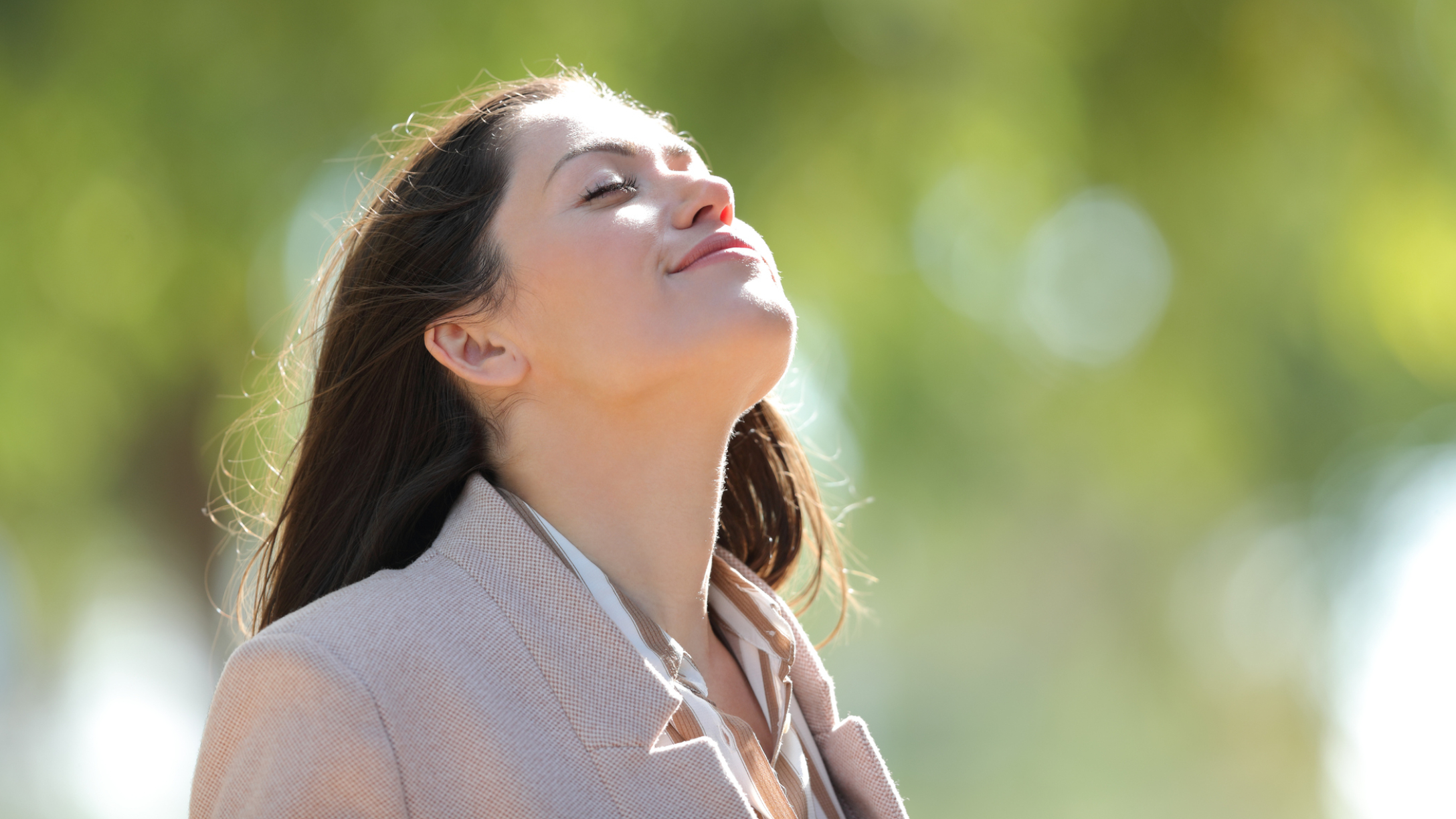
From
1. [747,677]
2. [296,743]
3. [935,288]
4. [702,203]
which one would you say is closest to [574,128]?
[702,203]

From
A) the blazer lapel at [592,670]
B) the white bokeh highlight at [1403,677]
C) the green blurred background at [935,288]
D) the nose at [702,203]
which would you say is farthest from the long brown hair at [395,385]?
the white bokeh highlight at [1403,677]

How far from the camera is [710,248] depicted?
2.38m

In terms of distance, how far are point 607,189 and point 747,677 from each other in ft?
3.48

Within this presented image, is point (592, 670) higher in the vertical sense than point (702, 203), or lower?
lower

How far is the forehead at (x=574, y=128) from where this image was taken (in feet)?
8.16

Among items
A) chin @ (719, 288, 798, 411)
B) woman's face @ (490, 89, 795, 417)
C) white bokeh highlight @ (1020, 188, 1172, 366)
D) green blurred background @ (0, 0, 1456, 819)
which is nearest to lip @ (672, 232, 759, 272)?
woman's face @ (490, 89, 795, 417)

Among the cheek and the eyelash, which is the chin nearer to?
the cheek

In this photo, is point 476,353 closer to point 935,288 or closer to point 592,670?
point 592,670

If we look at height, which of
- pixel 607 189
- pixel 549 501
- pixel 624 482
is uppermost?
pixel 607 189

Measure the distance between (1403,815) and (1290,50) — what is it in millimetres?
5089

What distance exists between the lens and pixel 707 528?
249cm

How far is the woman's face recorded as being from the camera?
229 cm

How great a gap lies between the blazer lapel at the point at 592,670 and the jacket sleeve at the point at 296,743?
0.99ft

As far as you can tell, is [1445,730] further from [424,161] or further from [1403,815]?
[424,161]
